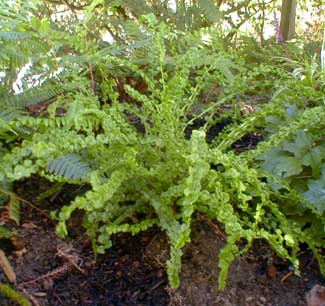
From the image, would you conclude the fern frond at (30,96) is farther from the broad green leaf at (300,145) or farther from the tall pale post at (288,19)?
the tall pale post at (288,19)

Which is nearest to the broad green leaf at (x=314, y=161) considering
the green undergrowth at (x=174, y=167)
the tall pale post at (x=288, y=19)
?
the green undergrowth at (x=174, y=167)

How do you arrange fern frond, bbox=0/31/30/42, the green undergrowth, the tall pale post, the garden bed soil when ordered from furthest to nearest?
the tall pale post < fern frond, bbox=0/31/30/42 < the garden bed soil < the green undergrowth

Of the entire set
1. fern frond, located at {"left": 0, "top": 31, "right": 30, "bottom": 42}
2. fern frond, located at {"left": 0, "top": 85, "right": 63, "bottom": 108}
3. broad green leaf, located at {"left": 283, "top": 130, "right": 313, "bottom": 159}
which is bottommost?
broad green leaf, located at {"left": 283, "top": 130, "right": 313, "bottom": 159}

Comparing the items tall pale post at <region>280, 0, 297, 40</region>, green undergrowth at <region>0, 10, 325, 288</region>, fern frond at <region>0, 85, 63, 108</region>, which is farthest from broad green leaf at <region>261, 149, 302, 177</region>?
tall pale post at <region>280, 0, 297, 40</region>

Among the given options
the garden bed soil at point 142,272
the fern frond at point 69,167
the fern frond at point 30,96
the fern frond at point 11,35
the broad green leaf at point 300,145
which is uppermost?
the fern frond at point 11,35

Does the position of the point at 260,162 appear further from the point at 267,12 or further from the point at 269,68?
the point at 267,12

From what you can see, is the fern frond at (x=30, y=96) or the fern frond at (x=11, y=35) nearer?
the fern frond at (x=11, y=35)

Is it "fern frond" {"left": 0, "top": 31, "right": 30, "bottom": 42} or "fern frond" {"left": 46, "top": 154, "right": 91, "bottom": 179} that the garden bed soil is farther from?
"fern frond" {"left": 0, "top": 31, "right": 30, "bottom": 42}

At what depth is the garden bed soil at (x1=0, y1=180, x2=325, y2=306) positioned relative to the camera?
48.5 inches

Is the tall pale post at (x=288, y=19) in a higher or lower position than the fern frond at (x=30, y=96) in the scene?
higher

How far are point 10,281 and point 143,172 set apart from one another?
0.41m

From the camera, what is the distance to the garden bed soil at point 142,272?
123cm

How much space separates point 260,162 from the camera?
153cm

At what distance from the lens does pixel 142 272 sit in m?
1.30
